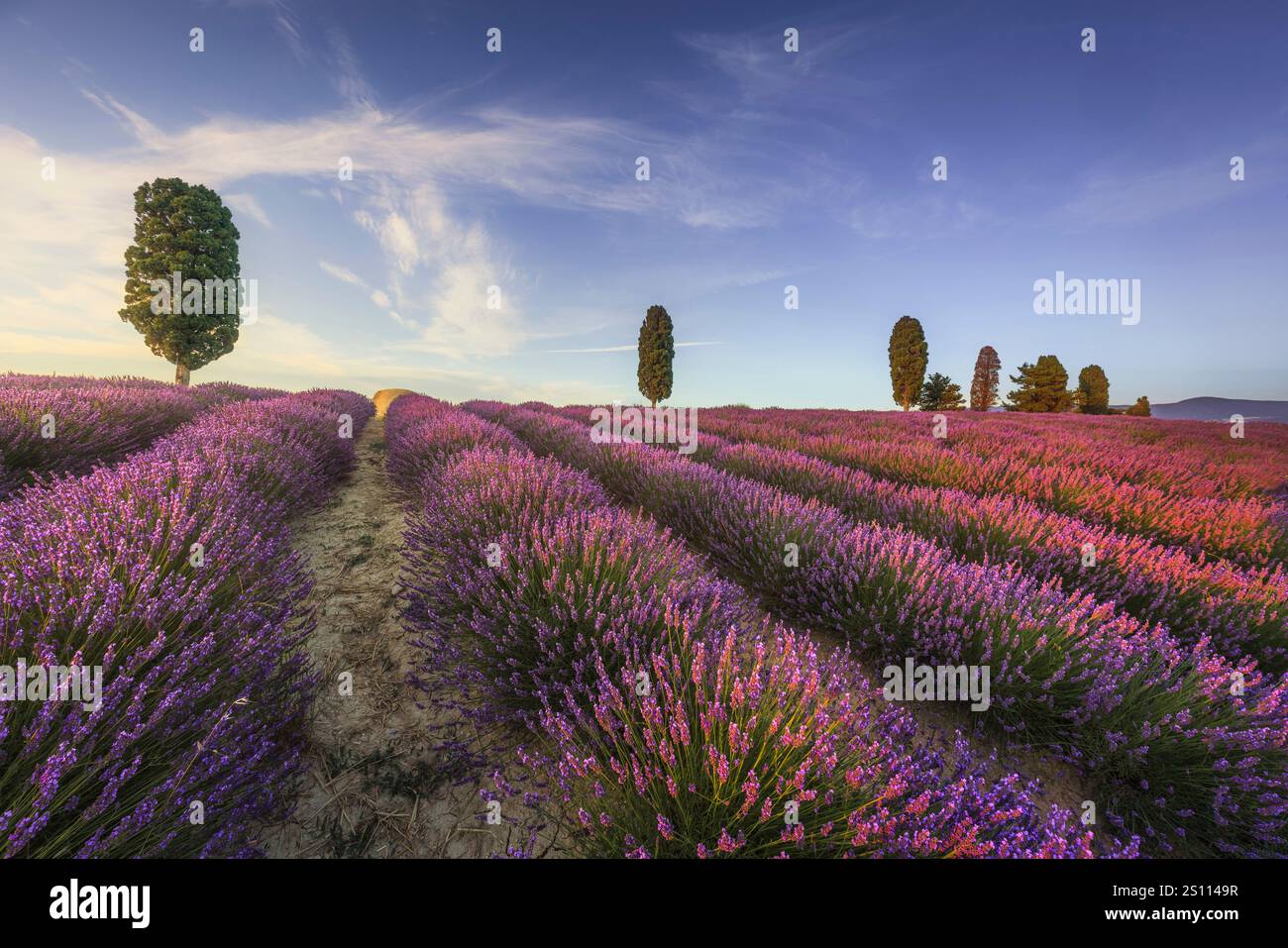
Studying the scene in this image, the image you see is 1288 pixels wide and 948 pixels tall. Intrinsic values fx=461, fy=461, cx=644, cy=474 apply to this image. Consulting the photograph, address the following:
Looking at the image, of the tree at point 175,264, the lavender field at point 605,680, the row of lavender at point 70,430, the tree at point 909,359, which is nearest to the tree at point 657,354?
the tree at point 909,359

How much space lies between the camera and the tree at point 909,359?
30.3 m

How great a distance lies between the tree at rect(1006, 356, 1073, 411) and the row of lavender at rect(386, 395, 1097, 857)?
150ft

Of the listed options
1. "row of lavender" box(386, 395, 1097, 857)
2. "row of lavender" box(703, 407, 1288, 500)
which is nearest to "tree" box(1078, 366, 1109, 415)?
"row of lavender" box(703, 407, 1288, 500)

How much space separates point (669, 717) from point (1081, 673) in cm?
209

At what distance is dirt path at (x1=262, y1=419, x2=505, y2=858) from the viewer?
1.54 meters

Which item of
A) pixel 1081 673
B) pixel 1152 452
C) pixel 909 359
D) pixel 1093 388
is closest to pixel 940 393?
pixel 909 359

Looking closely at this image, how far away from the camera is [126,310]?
17641mm

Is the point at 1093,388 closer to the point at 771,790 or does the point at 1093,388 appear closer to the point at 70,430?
the point at 771,790

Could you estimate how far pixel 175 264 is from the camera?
17.2 meters

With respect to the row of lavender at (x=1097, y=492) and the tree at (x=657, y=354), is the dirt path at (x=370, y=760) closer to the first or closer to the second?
the row of lavender at (x=1097, y=492)

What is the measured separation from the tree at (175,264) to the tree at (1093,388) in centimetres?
5730
